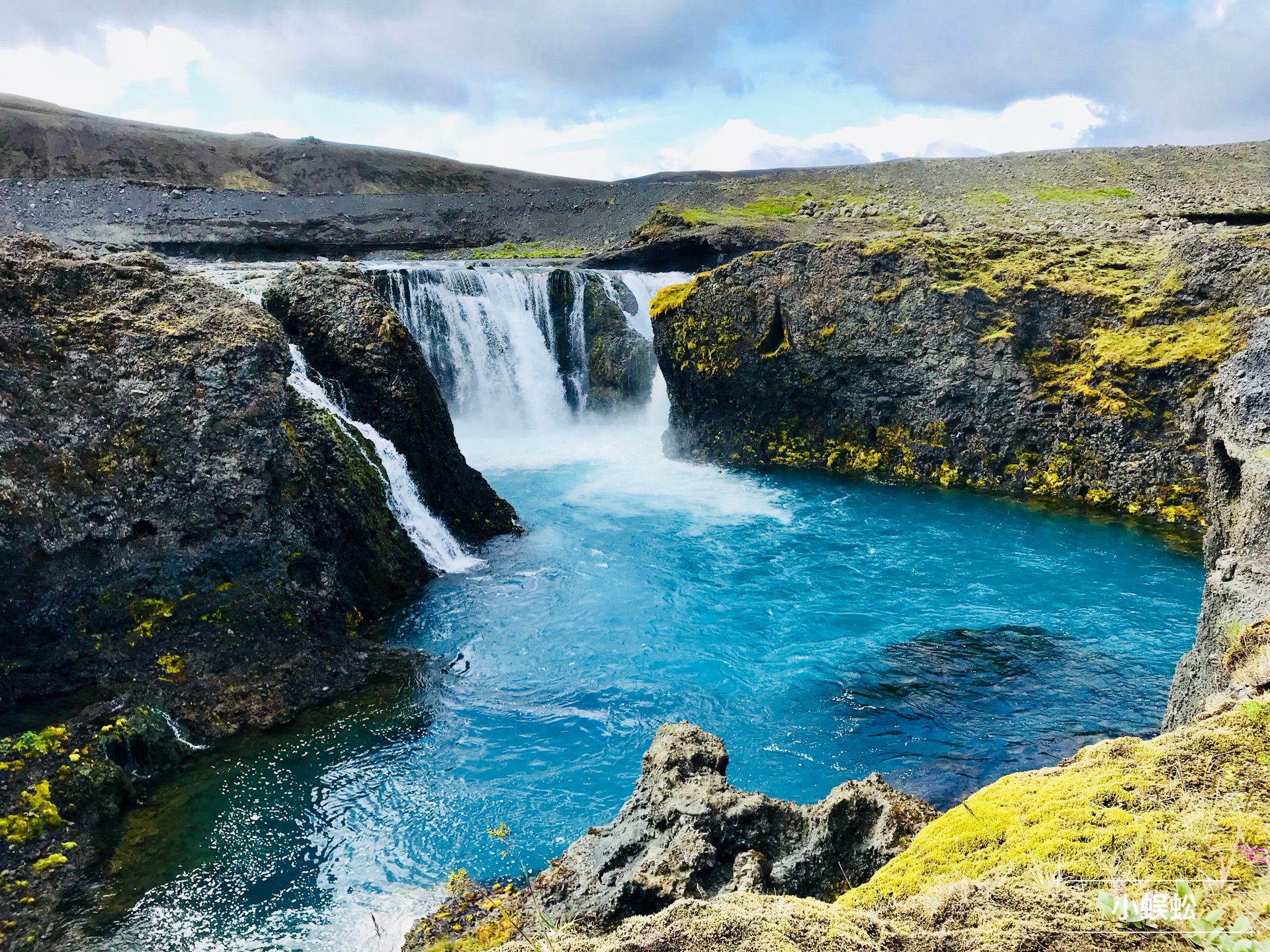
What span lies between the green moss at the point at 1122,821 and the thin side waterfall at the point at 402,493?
39.0ft

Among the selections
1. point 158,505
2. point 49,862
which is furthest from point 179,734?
point 158,505

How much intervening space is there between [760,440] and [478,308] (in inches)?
420

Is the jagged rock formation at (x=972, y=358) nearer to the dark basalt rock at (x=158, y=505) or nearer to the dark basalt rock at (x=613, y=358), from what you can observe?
the dark basalt rock at (x=613, y=358)

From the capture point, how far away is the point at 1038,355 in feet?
63.2

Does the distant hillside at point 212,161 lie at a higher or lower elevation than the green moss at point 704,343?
higher

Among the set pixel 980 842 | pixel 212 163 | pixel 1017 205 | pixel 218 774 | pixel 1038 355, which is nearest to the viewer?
pixel 980 842

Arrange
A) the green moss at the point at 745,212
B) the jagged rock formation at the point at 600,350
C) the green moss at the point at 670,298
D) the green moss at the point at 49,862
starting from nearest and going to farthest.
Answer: the green moss at the point at 49,862 → the green moss at the point at 670,298 → the jagged rock formation at the point at 600,350 → the green moss at the point at 745,212

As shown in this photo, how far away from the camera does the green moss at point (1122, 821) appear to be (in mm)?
3143

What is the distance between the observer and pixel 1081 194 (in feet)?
191

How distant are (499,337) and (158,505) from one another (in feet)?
57.3

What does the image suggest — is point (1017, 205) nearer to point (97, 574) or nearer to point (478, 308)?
point (478, 308)

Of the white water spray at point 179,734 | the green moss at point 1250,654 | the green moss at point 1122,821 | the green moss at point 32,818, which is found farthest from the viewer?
the white water spray at point 179,734

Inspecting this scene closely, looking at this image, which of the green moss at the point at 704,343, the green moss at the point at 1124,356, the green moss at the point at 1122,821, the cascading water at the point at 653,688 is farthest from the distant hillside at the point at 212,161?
the green moss at the point at 1122,821

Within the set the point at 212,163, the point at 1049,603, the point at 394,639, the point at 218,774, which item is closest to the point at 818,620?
the point at 1049,603
